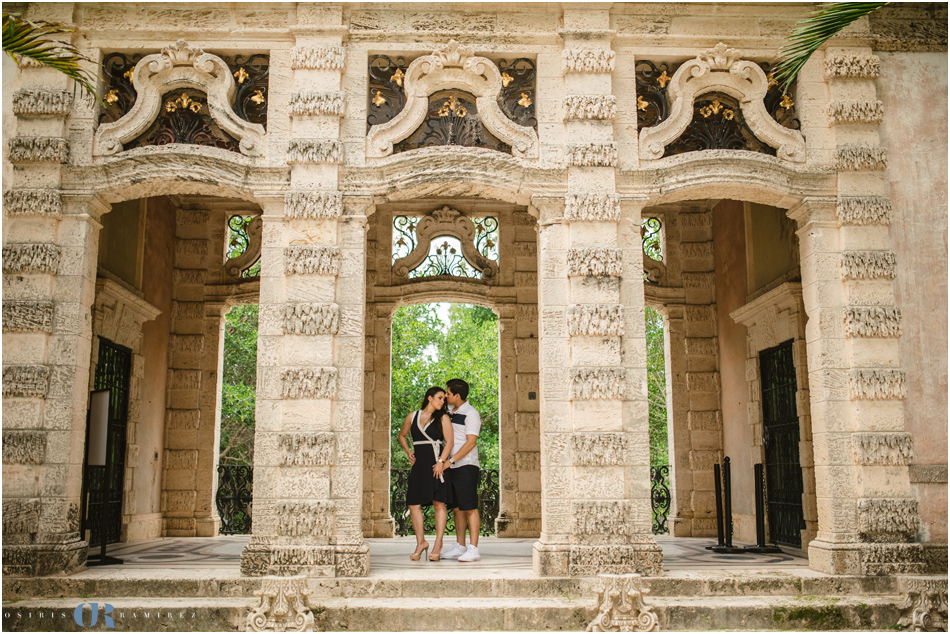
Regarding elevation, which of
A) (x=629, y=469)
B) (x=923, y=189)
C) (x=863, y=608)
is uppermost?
(x=923, y=189)

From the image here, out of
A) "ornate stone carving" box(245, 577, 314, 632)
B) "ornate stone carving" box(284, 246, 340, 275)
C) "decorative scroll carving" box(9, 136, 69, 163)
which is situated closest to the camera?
"ornate stone carving" box(245, 577, 314, 632)

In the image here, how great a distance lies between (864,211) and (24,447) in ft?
26.2

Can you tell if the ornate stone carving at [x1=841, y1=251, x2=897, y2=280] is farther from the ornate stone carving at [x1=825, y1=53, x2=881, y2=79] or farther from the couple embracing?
the couple embracing

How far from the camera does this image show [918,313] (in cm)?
765

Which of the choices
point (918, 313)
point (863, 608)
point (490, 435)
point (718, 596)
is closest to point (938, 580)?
point (863, 608)

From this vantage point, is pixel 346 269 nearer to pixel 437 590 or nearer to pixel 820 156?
pixel 437 590

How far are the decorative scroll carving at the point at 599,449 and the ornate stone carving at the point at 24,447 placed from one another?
15.5 ft

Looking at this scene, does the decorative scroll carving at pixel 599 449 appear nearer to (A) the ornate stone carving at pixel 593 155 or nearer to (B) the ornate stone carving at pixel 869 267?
(A) the ornate stone carving at pixel 593 155

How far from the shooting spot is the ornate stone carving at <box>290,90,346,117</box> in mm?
7664

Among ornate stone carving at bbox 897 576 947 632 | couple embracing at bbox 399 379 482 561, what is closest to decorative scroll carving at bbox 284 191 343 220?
couple embracing at bbox 399 379 482 561

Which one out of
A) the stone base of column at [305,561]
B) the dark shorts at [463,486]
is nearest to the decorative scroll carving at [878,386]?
the dark shorts at [463,486]

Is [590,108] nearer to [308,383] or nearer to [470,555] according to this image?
[308,383]

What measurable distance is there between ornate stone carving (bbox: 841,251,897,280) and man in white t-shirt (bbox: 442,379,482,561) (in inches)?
149

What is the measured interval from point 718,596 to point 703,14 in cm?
551
